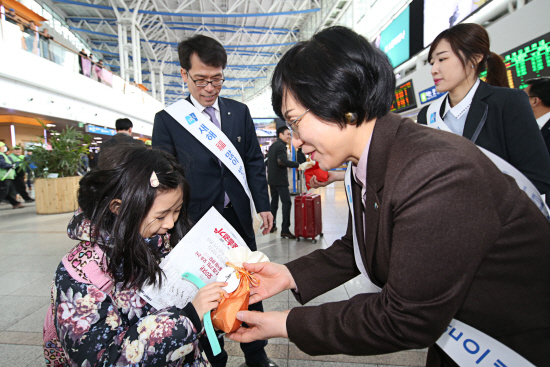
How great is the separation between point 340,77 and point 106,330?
3.15ft

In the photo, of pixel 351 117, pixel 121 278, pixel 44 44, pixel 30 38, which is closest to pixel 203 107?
pixel 121 278

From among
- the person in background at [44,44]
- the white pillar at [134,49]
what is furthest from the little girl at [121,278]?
the white pillar at [134,49]

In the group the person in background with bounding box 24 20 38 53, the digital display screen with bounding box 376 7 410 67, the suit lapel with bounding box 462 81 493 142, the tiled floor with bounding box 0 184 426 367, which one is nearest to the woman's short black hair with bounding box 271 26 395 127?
the suit lapel with bounding box 462 81 493 142

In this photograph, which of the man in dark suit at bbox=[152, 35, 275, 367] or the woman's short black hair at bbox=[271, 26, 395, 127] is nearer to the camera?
the woman's short black hair at bbox=[271, 26, 395, 127]

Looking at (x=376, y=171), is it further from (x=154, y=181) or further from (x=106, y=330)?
(x=106, y=330)

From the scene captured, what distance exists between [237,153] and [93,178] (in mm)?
890

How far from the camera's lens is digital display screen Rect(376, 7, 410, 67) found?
7.13 metres

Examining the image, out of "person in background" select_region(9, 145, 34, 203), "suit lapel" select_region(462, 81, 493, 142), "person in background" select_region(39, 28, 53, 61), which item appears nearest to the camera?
"suit lapel" select_region(462, 81, 493, 142)

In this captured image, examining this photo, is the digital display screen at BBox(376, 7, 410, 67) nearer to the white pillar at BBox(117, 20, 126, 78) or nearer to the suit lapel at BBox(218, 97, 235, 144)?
the suit lapel at BBox(218, 97, 235, 144)

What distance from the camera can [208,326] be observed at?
95cm

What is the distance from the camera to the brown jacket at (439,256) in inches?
24.4

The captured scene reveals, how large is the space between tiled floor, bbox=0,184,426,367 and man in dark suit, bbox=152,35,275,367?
34 cm

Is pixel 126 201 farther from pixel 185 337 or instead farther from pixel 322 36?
pixel 322 36

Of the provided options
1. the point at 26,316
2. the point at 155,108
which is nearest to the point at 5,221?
the point at 26,316
